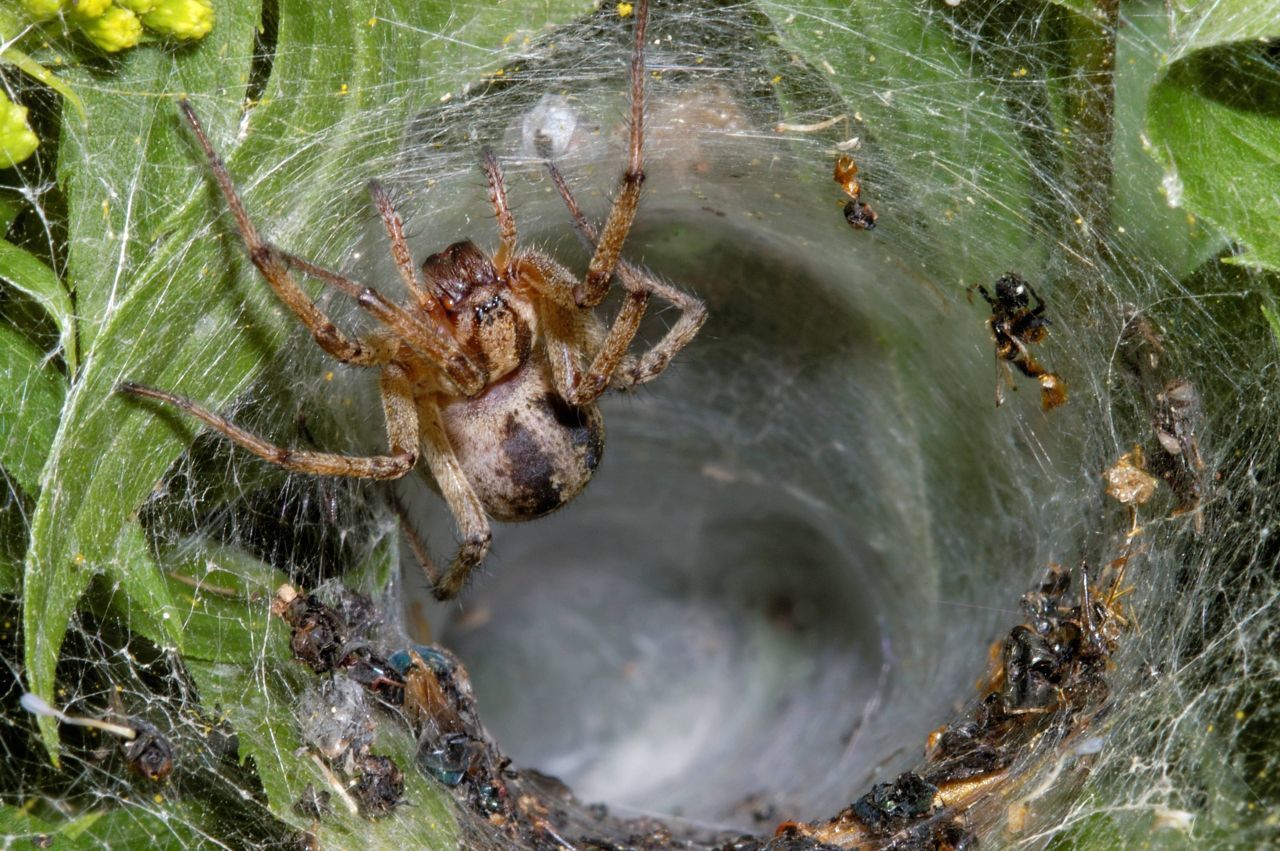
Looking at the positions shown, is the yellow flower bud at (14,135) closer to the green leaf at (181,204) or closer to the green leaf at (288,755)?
the green leaf at (181,204)

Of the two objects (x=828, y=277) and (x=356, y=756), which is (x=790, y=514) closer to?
(x=828, y=277)

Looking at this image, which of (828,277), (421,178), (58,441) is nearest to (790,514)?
(828,277)

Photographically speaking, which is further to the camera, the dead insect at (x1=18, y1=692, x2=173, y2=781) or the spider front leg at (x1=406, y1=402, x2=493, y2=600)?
the spider front leg at (x1=406, y1=402, x2=493, y2=600)

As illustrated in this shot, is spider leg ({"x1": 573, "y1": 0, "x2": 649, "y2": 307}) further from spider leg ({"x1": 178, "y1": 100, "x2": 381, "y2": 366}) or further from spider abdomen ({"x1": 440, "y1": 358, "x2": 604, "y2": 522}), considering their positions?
spider leg ({"x1": 178, "y1": 100, "x2": 381, "y2": 366})

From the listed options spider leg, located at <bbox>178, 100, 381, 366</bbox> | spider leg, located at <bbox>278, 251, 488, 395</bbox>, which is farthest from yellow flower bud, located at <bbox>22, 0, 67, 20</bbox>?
spider leg, located at <bbox>278, 251, 488, 395</bbox>

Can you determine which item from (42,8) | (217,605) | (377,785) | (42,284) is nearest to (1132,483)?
(377,785)

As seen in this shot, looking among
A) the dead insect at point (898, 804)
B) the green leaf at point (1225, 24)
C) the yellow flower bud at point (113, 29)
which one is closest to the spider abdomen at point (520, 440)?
the dead insect at point (898, 804)
